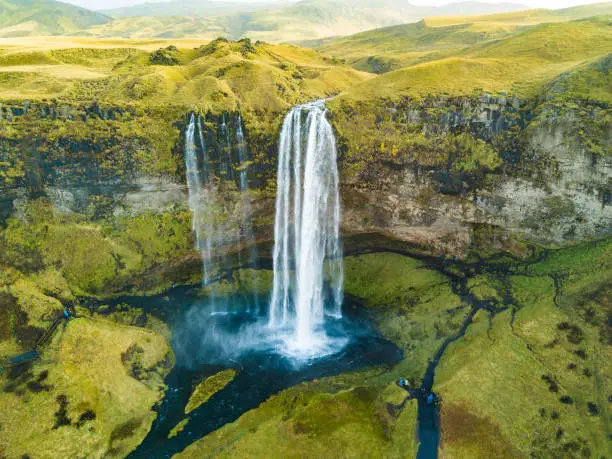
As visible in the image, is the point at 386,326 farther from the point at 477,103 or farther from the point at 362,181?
the point at 477,103

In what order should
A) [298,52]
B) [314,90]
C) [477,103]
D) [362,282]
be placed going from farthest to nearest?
[298,52]
[314,90]
[362,282]
[477,103]

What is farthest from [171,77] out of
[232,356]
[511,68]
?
[511,68]

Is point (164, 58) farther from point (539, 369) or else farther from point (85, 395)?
point (539, 369)

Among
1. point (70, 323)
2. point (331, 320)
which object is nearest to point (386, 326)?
point (331, 320)

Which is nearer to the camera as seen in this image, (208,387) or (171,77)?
(208,387)

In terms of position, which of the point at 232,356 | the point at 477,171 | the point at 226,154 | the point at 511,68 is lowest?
the point at 232,356

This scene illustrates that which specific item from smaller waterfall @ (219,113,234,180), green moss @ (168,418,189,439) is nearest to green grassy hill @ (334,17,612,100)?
smaller waterfall @ (219,113,234,180)

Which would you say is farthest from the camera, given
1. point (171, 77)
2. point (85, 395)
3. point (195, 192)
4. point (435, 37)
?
point (435, 37)

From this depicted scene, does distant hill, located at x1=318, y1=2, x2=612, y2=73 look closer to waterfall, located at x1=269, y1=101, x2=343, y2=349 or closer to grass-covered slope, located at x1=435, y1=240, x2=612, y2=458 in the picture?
waterfall, located at x1=269, y1=101, x2=343, y2=349
